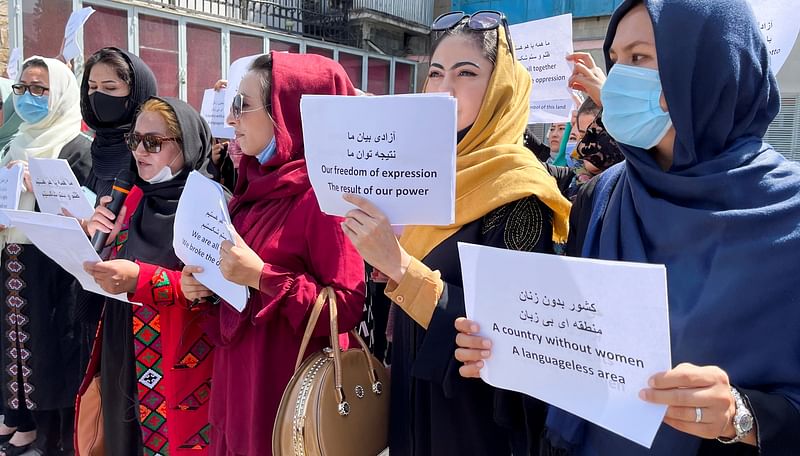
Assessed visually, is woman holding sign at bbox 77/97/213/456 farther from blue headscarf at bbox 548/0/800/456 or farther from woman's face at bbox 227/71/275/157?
blue headscarf at bbox 548/0/800/456

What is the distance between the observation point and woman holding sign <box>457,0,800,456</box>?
1.07 metres

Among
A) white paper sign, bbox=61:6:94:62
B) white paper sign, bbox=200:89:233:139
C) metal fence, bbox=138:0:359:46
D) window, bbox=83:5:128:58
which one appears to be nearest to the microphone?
white paper sign, bbox=200:89:233:139

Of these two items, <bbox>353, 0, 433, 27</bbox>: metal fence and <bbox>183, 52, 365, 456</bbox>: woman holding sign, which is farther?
<bbox>353, 0, 433, 27</bbox>: metal fence

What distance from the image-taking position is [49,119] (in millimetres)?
3420

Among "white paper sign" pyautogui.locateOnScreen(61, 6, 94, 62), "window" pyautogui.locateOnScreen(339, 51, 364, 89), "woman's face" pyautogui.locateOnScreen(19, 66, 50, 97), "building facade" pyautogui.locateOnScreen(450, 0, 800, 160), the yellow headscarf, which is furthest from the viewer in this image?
"window" pyautogui.locateOnScreen(339, 51, 364, 89)

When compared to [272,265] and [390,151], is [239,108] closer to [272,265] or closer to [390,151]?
[272,265]

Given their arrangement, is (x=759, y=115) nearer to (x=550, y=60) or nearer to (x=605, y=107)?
(x=605, y=107)

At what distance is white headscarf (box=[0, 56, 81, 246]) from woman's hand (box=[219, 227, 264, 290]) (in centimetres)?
218

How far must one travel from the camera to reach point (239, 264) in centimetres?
174

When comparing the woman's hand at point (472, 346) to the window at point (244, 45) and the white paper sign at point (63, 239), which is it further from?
the window at point (244, 45)

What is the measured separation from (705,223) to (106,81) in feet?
8.81

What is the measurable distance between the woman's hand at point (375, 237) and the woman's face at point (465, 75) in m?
0.47

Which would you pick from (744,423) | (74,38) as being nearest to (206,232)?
(744,423)

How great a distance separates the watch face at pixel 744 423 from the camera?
1032 mm
